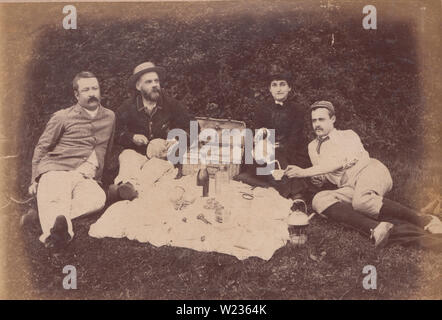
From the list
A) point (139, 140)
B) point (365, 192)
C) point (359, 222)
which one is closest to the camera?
point (359, 222)

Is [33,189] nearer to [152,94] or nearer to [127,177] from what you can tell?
[127,177]

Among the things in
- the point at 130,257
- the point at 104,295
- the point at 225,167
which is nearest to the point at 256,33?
the point at 225,167

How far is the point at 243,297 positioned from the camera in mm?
6000

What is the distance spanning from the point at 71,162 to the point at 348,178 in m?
3.15

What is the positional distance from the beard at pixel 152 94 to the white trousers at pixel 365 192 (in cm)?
215

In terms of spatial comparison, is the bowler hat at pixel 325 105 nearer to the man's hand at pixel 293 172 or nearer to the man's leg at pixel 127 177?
the man's hand at pixel 293 172

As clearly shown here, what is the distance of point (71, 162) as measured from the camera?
6.32 metres

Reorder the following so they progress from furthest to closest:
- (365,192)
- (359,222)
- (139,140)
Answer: (139,140) < (365,192) < (359,222)

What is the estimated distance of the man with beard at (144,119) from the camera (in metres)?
6.35

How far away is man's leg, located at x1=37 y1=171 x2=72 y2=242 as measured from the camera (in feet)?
20.4

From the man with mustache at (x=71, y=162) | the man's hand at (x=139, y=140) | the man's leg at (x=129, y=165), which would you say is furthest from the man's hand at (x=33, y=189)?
the man's hand at (x=139, y=140)

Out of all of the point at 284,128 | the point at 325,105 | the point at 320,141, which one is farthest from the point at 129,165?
the point at 325,105

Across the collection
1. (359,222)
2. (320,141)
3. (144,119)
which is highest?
(144,119)
